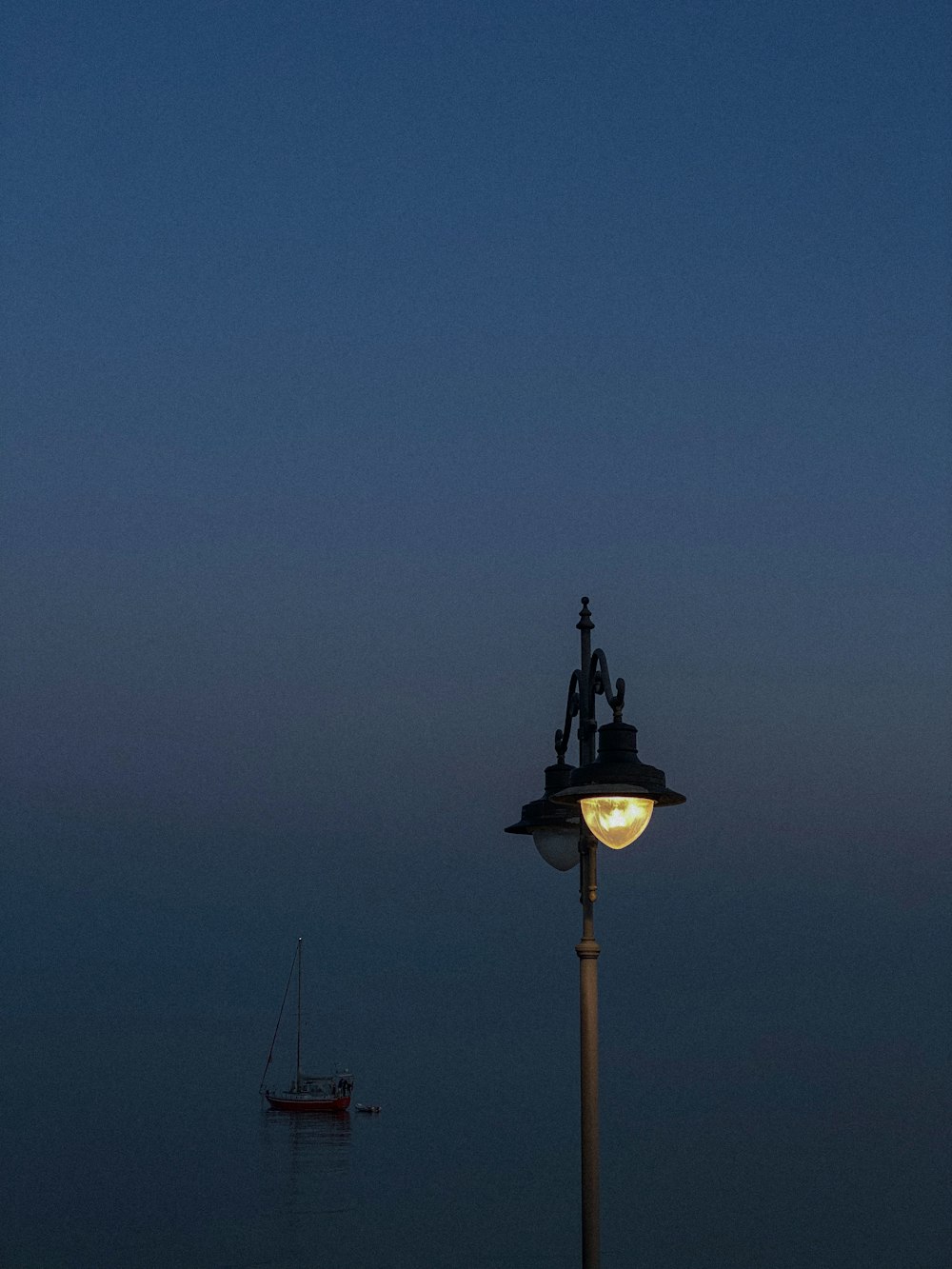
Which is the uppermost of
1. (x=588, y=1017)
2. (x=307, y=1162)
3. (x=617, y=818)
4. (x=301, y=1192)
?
(x=307, y=1162)

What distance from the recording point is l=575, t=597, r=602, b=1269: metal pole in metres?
7.16

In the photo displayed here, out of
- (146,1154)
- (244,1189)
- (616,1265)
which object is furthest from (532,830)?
(146,1154)

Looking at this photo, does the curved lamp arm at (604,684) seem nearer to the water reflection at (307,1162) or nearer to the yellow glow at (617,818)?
Result: the yellow glow at (617,818)

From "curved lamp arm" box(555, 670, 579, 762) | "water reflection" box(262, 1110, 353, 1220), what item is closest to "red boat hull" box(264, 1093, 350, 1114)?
"water reflection" box(262, 1110, 353, 1220)

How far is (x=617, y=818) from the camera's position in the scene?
7227 millimetres

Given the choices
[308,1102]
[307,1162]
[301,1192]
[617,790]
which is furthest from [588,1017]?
[308,1102]

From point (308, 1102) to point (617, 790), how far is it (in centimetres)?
17048

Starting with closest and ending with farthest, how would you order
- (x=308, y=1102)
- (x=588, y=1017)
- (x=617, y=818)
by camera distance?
(x=617, y=818) → (x=588, y=1017) → (x=308, y=1102)

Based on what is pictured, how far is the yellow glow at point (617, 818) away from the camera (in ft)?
23.6

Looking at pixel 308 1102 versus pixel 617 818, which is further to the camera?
pixel 308 1102

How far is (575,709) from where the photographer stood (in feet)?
27.8

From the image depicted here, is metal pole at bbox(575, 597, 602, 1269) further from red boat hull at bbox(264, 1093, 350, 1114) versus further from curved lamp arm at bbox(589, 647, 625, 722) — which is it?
red boat hull at bbox(264, 1093, 350, 1114)

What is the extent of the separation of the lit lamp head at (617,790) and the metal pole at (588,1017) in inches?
18.8

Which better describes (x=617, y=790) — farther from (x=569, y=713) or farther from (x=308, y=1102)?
(x=308, y=1102)
